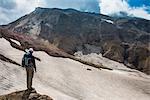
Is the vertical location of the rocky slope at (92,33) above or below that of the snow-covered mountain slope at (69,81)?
above

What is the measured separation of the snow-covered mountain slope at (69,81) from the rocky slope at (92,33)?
169 feet

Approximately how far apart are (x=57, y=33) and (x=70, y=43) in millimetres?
14074

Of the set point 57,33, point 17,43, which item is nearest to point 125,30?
point 57,33

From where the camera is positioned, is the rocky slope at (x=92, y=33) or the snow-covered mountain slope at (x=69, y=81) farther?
the rocky slope at (x=92, y=33)

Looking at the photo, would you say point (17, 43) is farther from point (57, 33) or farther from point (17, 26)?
point (17, 26)

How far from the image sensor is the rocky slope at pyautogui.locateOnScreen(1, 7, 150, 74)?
4722 inches

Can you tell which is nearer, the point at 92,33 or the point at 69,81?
the point at 69,81

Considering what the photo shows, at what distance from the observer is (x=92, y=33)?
453ft

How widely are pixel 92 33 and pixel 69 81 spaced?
88087 millimetres

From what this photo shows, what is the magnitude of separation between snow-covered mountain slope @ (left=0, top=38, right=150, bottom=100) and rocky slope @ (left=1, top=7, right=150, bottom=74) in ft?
169

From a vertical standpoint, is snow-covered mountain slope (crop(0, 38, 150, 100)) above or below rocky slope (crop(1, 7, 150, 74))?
below

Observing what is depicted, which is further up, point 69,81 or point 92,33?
point 92,33

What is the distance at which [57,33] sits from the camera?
13938 centimetres

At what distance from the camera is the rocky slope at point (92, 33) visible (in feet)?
393
